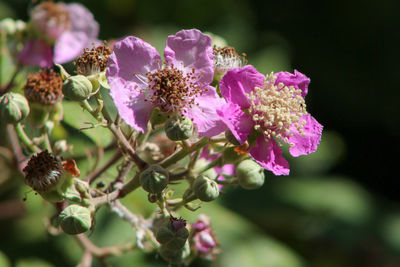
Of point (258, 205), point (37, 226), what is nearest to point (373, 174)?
point (258, 205)

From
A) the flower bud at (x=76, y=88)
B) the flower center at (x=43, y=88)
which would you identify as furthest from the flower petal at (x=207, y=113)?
the flower center at (x=43, y=88)

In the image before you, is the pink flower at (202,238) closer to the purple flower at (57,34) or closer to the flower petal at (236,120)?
the flower petal at (236,120)

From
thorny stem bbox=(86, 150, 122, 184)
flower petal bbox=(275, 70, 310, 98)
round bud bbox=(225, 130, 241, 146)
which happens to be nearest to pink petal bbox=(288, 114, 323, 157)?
flower petal bbox=(275, 70, 310, 98)

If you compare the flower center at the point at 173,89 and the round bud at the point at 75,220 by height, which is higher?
the flower center at the point at 173,89

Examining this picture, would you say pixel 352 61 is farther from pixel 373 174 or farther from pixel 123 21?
pixel 123 21

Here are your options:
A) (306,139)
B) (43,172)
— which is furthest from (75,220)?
(306,139)
